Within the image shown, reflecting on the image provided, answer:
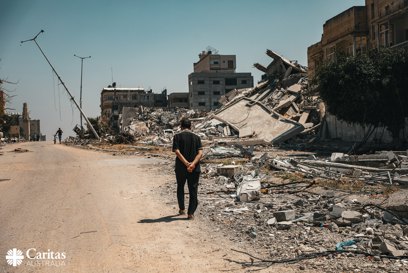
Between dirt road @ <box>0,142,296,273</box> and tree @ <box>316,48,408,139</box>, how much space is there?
13562 millimetres

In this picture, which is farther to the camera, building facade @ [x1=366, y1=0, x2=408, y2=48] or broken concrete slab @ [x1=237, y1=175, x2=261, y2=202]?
building facade @ [x1=366, y1=0, x2=408, y2=48]

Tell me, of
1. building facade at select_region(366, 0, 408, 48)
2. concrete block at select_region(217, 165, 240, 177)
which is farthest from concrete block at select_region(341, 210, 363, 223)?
building facade at select_region(366, 0, 408, 48)

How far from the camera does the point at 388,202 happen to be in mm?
6430

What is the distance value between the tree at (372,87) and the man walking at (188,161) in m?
15.4

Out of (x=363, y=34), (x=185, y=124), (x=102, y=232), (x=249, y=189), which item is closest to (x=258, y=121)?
(x=363, y=34)

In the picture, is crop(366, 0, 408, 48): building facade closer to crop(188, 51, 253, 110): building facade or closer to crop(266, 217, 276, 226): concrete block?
crop(266, 217, 276, 226): concrete block

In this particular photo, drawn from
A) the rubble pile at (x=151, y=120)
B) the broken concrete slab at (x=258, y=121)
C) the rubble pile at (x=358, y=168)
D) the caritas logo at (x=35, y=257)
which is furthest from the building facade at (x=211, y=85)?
the caritas logo at (x=35, y=257)

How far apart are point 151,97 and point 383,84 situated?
79.9 m

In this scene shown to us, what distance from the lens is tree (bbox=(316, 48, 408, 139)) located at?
20.5 m

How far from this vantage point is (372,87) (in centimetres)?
2064

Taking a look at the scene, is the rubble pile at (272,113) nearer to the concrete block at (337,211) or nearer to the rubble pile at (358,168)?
the rubble pile at (358,168)

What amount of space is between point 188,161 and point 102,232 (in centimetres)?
175

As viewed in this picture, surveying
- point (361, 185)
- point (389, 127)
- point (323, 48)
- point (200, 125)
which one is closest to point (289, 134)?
point (389, 127)

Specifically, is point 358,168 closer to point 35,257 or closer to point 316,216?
point 316,216
